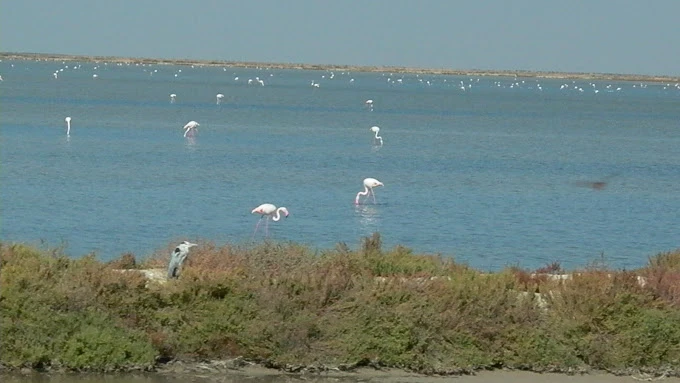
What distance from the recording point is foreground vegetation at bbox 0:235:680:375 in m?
12.8

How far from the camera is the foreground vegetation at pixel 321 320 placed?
12.8 meters

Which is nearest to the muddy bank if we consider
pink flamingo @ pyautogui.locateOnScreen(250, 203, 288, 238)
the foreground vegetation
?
the foreground vegetation

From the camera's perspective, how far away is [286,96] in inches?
4542

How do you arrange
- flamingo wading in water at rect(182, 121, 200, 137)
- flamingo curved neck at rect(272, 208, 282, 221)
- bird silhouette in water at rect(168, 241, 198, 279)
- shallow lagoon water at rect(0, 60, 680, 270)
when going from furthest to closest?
1. flamingo wading in water at rect(182, 121, 200, 137)
2. flamingo curved neck at rect(272, 208, 282, 221)
3. shallow lagoon water at rect(0, 60, 680, 270)
4. bird silhouette in water at rect(168, 241, 198, 279)

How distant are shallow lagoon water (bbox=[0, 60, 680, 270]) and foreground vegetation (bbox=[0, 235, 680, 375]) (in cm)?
222

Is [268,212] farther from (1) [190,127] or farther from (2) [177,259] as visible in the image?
(1) [190,127]

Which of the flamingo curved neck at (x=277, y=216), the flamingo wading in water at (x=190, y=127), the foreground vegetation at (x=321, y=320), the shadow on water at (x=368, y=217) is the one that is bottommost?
the flamingo wading in water at (x=190, y=127)

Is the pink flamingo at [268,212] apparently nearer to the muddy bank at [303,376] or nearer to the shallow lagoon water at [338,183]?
the shallow lagoon water at [338,183]

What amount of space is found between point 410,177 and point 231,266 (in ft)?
90.5

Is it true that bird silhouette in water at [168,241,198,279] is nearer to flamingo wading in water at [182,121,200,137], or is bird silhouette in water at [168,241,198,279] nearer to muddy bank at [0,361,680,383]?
muddy bank at [0,361,680,383]

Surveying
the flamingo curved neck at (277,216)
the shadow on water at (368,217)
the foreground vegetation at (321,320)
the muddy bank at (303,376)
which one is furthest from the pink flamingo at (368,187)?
the muddy bank at (303,376)

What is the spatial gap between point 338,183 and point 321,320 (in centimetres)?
2541

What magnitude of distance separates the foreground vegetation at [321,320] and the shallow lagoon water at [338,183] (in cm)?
222

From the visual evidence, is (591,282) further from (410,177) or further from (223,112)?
(223,112)
